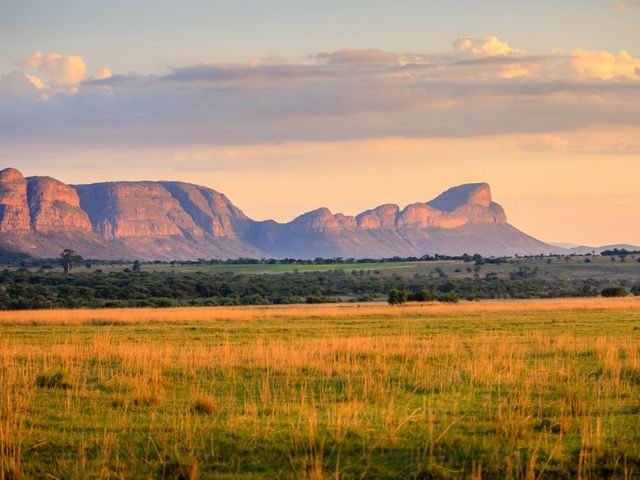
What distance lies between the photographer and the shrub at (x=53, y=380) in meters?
16.8

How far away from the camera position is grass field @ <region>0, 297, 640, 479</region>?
34.7ft

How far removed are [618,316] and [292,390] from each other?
30.5 metres

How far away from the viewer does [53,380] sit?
55.9 feet

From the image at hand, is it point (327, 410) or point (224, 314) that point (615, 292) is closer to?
point (224, 314)

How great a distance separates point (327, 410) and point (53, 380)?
6709 millimetres

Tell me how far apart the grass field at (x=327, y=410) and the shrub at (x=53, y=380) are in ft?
0.14

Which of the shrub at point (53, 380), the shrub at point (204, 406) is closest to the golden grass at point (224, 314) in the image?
the shrub at point (53, 380)

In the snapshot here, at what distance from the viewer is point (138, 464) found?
35.0 ft

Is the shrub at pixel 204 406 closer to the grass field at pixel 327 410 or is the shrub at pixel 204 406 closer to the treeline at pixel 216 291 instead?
the grass field at pixel 327 410

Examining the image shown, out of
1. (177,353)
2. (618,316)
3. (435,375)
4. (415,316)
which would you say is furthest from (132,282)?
(435,375)

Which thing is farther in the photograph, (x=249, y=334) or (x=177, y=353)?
(x=249, y=334)

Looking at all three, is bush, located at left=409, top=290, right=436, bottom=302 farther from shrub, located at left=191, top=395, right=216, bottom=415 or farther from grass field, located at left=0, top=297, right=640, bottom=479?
shrub, located at left=191, top=395, right=216, bottom=415

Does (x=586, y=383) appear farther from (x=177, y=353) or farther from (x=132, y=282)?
(x=132, y=282)

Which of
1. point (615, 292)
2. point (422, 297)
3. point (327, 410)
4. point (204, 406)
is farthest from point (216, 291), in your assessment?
point (327, 410)
